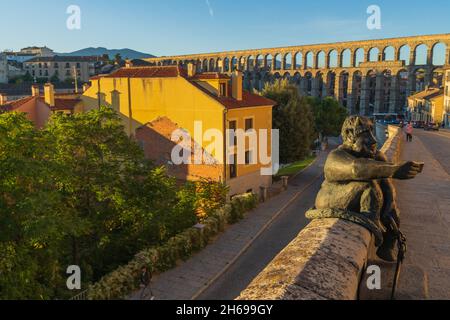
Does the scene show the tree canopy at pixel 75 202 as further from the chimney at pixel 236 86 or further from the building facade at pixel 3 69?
the building facade at pixel 3 69

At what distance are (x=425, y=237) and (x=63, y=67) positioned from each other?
14461cm

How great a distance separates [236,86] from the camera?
34.2 meters

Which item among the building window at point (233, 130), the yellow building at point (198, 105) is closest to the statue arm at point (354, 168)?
the yellow building at point (198, 105)

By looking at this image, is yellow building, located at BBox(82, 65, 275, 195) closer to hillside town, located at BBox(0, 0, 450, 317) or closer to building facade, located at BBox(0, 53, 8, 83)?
hillside town, located at BBox(0, 0, 450, 317)

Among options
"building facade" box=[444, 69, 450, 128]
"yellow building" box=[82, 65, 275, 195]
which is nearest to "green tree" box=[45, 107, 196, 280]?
"yellow building" box=[82, 65, 275, 195]

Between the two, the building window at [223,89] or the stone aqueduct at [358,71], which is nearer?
the building window at [223,89]

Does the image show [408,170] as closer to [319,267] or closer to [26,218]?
[319,267]

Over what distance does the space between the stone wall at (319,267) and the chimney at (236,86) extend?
93.8ft

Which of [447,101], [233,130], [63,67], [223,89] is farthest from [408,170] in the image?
[63,67]

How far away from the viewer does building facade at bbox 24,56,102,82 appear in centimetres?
13625

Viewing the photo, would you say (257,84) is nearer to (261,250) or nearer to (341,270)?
(261,250)

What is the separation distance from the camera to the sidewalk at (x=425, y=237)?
6398mm

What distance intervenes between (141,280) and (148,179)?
199 inches
